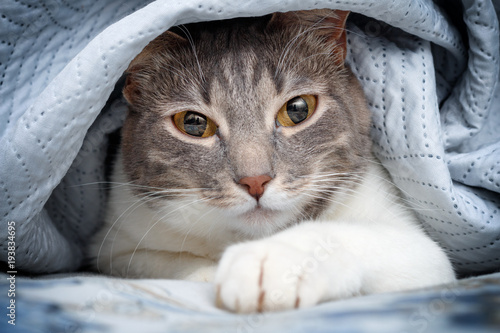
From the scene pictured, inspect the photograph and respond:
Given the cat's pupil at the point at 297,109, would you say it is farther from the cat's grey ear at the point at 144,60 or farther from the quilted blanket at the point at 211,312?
the quilted blanket at the point at 211,312

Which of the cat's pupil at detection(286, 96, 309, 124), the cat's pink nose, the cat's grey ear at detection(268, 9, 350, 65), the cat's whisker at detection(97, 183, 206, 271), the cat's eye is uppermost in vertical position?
the cat's grey ear at detection(268, 9, 350, 65)

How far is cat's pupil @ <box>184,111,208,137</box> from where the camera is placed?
4.09ft

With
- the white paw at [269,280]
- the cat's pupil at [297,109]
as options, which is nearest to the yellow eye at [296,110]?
the cat's pupil at [297,109]

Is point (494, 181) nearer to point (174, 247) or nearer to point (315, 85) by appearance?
point (315, 85)

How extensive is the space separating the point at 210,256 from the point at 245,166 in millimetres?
439

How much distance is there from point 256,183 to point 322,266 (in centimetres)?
31

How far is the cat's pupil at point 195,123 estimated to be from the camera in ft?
4.09

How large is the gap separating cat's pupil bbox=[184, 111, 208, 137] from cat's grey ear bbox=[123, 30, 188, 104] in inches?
8.5

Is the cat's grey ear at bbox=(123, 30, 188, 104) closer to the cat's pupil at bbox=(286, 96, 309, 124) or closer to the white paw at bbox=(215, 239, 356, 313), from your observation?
the cat's pupil at bbox=(286, 96, 309, 124)

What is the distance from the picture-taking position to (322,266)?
2.76 ft

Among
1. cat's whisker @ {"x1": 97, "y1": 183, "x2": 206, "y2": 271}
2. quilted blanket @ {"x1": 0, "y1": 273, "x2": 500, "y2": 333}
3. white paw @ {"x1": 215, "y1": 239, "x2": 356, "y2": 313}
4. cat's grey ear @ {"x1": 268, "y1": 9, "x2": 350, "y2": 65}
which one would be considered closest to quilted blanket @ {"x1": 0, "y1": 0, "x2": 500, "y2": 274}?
cat's grey ear @ {"x1": 268, "y1": 9, "x2": 350, "y2": 65}

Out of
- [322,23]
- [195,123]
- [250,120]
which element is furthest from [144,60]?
[322,23]

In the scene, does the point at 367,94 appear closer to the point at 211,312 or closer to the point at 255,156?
the point at 255,156

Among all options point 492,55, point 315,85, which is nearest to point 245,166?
point 315,85
